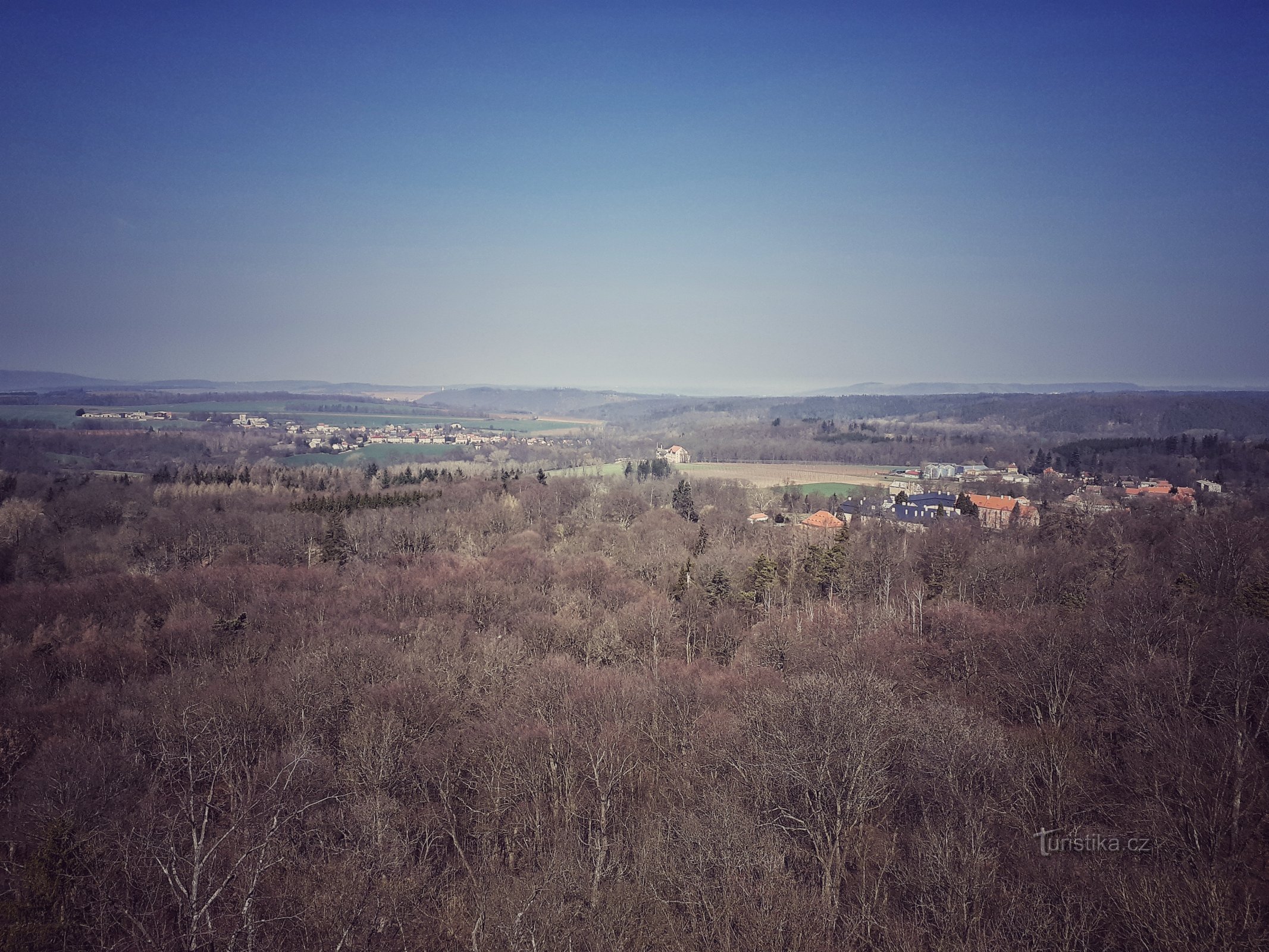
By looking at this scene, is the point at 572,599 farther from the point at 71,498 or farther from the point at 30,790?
the point at 71,498

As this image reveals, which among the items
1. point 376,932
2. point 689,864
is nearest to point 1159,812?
point 689,864

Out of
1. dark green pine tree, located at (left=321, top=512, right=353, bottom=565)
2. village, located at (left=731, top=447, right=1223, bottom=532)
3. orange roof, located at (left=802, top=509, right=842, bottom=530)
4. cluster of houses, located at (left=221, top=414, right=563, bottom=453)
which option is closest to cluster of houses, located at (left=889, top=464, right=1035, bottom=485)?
village, located at (left=731, top=447, right=1223, bottom=532)

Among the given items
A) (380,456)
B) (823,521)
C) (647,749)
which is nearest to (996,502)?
(823,521)

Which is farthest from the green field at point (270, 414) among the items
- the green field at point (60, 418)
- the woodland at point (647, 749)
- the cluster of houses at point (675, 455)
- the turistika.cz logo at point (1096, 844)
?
the turistika.cz logo at point (1096, 844)

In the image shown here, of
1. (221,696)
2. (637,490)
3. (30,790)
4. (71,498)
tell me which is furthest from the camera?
(637,490)

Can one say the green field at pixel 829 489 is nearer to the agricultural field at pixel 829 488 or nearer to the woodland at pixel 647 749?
the agricultural field at pixel 829 488

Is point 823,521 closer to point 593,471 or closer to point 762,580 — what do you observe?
point 762,580
